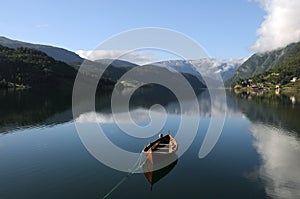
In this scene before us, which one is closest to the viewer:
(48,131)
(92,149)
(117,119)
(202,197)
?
(202,197)

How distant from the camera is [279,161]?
52719mm

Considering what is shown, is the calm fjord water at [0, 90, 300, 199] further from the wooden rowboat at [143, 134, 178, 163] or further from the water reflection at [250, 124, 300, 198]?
the wooden rowboat at [143, 134, 178, 163]

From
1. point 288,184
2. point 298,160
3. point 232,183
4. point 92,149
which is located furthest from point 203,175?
point 92,149

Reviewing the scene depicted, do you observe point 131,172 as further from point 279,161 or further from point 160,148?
point 279,161

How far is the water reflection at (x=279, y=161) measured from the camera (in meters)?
38.8

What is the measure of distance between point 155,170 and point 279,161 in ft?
77.9

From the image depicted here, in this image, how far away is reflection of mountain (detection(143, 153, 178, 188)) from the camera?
137 ft

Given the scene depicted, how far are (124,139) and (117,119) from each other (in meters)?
31.8

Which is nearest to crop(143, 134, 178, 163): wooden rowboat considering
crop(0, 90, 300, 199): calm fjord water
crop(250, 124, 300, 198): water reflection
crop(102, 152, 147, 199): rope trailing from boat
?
crop(102, 152, 147, 199): rope trailing from boat

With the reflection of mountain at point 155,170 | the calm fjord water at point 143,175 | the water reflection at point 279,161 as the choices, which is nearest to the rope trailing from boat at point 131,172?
the calm fjord water at point 143,175

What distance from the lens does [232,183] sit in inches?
1610

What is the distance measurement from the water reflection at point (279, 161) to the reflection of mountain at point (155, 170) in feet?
46.1

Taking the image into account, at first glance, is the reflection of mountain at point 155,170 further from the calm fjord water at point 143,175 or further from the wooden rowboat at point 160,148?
the wooden rowboat at point 160,148

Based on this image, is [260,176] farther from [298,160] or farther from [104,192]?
[104,192]
